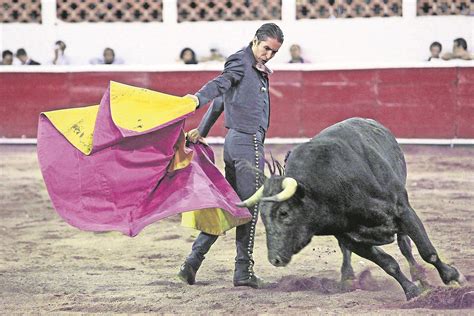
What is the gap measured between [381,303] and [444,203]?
3.86 m

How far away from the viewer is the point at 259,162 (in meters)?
5.73

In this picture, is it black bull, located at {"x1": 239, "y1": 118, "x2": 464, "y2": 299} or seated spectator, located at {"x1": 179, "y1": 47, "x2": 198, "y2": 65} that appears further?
seated spectator, located at {"x1": 179, "y1": 47, "x2": 198, "y2": 65}

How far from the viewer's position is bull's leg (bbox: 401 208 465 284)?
521 cm

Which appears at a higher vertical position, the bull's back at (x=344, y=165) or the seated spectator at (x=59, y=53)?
the seated spectator at (x=59, y=53)

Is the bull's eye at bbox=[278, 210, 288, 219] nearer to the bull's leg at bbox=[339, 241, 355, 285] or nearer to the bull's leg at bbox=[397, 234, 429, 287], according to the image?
the bull's leg at bbox=[397, 234, 429, 287]

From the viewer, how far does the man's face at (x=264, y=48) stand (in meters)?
5.43

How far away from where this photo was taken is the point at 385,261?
5359 millimetres

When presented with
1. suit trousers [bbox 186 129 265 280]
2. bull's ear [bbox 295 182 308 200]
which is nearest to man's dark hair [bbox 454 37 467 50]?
suit trousers [bbox 186 129 265 280]

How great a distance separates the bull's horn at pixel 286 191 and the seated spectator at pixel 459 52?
8.43m

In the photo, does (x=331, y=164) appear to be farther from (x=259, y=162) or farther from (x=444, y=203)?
(x=444, y=203)

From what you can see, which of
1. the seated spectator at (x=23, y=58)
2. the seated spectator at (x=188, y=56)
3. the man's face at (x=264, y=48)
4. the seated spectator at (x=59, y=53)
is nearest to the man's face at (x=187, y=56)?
the seated spectator at (x=188, y=56)

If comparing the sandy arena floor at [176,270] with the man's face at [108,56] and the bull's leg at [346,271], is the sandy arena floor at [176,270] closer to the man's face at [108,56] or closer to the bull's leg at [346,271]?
the bull's leg at [346,271]

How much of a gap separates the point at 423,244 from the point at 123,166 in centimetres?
156

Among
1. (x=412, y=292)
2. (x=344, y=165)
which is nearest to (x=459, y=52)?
(x=412, y=292)
